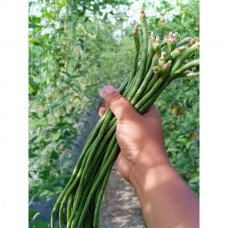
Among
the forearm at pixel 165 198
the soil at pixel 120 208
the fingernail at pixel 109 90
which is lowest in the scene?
the soil at pixel 120 208

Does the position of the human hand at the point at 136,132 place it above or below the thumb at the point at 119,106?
below

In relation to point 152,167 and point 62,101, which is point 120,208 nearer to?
point 62,101

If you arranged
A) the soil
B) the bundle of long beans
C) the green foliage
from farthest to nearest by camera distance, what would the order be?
1. the soil
2. the green foliage
3. the bundle of long beans

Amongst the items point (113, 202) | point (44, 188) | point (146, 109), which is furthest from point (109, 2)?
point (146, 109)

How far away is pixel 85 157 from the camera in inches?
28.7

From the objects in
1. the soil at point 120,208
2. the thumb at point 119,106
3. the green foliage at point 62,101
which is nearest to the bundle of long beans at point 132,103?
the thumb at point 119,106

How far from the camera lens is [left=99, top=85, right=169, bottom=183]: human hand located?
0.72 m

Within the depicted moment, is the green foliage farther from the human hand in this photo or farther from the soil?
the human hand

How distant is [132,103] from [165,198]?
177 millimetres

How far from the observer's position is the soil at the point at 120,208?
2299 millimetres

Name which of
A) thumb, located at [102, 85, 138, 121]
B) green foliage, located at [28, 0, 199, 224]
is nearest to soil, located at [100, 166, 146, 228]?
green foliage, located at [28, 0, 199, 224]

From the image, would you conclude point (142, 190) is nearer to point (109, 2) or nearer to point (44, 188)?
point (44, 188)

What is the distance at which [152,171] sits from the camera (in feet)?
2.47

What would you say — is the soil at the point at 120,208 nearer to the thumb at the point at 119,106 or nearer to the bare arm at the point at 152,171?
the bare arm at the point at 152,171
